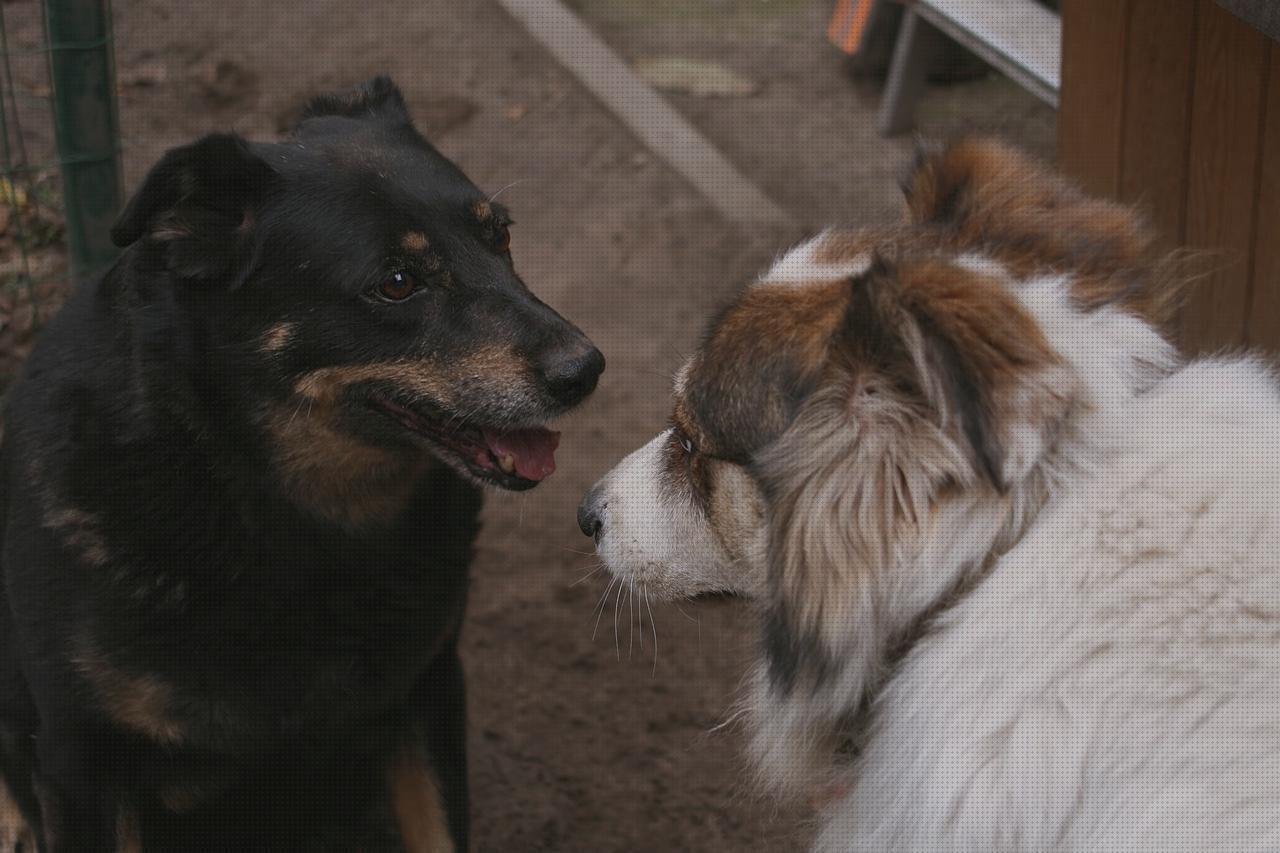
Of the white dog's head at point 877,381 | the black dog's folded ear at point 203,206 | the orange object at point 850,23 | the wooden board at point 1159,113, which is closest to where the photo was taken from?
the white dog's head at point 877,381

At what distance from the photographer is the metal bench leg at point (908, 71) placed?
20.0 ft

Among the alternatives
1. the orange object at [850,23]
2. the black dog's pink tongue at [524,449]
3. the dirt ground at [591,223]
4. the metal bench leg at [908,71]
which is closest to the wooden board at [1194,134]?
the dirt ground at [591,223]

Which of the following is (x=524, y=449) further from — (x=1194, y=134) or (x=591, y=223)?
(x=591, y=223)

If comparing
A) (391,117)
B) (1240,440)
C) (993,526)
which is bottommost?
(391,117)

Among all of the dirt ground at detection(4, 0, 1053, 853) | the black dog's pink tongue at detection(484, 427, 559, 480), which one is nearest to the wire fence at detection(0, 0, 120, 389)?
the dirt ground at detection(4, 0, 1053, 853)

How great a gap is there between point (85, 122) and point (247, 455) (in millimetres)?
1947

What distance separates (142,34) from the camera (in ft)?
20.5

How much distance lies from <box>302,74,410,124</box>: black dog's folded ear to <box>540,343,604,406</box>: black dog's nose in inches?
28.1

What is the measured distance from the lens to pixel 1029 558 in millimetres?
1678

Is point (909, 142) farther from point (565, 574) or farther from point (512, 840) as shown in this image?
point (512, 840)

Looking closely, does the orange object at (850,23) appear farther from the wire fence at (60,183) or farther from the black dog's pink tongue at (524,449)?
the black dog's pink tongue at (524,449)

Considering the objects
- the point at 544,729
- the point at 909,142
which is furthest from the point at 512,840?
the point at 909,142

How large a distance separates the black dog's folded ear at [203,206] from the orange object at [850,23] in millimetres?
4451

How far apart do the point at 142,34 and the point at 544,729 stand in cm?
431
